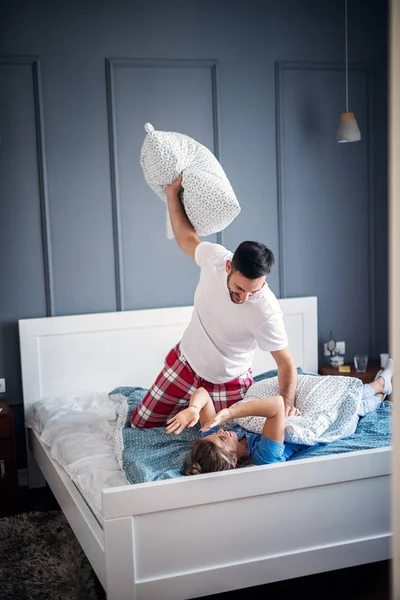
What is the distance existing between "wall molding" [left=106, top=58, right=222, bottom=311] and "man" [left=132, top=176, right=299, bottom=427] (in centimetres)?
90

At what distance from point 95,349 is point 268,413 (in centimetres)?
164

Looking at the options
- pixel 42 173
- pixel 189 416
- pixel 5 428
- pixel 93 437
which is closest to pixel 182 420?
pixel 189 416

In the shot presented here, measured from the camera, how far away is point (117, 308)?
13.1ft

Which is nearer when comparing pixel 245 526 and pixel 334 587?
pixel 245 526

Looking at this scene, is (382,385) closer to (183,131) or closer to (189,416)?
(189,416)

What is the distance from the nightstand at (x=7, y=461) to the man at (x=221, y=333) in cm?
73

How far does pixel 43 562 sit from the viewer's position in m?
2.83

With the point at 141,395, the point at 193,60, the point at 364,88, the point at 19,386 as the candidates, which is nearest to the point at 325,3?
the point at 364,88

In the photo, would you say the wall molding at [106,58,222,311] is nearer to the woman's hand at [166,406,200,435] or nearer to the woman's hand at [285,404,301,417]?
the woman's hand at [285,404,301,417]

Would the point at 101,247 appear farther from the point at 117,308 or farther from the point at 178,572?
the point at 178,572

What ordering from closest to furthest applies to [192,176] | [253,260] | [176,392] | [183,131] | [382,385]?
[253,260]
[192,176]
[176,392]
[382,385]
[183,131]

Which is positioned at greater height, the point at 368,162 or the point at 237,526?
the point at 368,162

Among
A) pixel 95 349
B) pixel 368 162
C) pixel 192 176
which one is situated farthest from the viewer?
pixel 368 162

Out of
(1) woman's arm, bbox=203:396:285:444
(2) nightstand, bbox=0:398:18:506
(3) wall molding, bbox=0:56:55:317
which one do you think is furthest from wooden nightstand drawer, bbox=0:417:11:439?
(1) woman's arm, bbox=203:396:285:444
